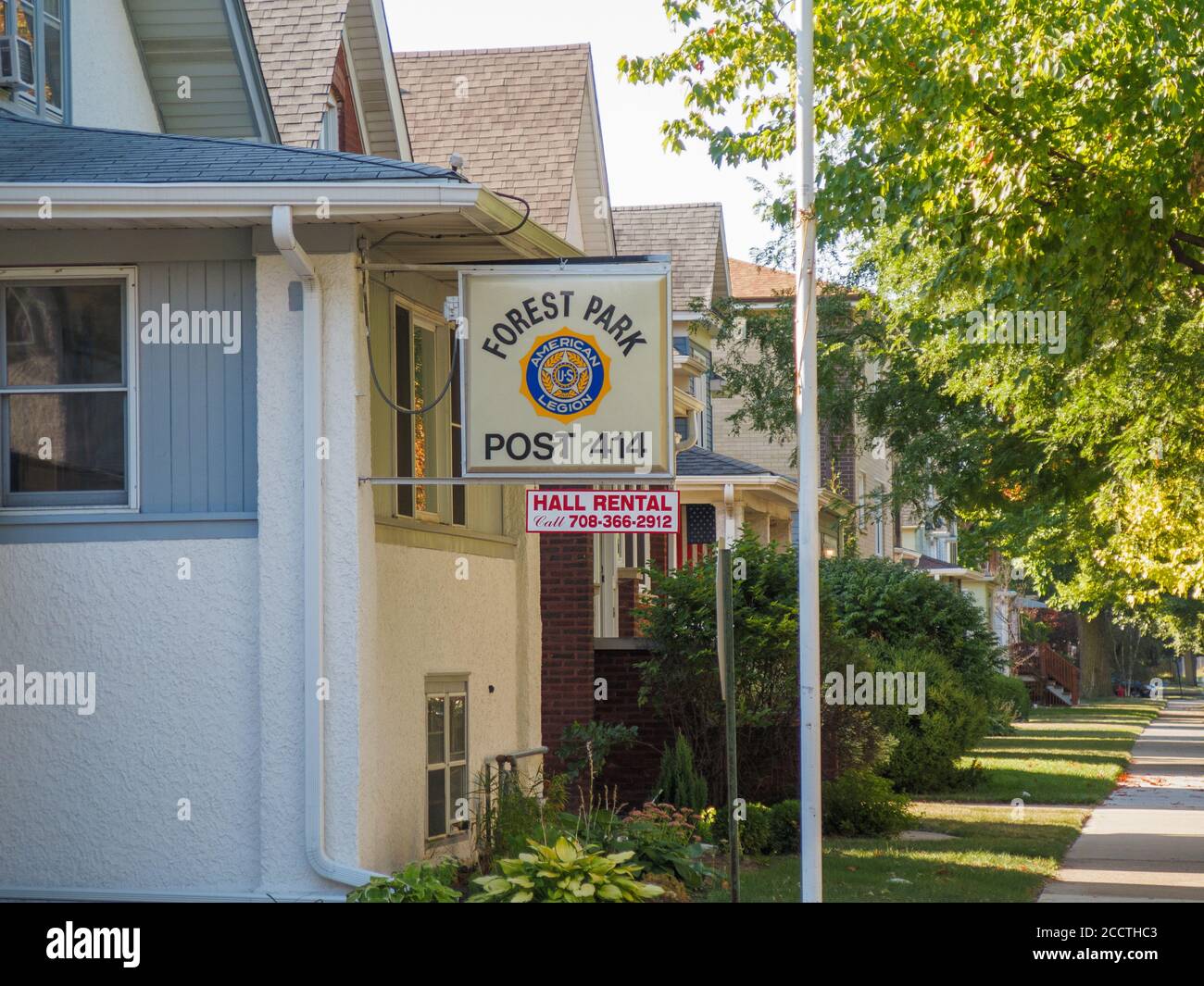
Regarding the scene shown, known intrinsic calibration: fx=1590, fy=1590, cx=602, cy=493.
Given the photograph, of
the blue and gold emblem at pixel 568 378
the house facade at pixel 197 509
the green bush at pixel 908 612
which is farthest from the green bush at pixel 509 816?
the green bush at pixel 908 612

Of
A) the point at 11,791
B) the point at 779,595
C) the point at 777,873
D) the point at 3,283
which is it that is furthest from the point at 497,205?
the point at 779,595

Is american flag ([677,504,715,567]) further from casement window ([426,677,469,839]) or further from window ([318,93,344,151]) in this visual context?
casement window ([426,677,469,839])

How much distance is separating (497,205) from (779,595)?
764 centimetres

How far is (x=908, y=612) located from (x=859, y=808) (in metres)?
7.21

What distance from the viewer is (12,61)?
1196 cm

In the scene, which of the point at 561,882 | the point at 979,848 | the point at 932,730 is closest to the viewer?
the point at 561,882

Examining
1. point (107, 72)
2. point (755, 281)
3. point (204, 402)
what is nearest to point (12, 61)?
point (107, 72)

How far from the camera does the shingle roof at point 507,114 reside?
65.8 ft

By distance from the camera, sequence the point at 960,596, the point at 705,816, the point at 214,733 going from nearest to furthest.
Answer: the point at 214,733 < the point at 705,816 < the point at 960,596

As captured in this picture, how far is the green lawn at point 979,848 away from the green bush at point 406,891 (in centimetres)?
280

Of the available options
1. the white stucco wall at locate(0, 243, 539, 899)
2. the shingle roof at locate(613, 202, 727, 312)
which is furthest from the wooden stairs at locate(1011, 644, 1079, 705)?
the white stucco wall at locate(0, 243, 539, 899)

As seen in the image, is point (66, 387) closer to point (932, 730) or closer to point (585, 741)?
point (585, 741)
